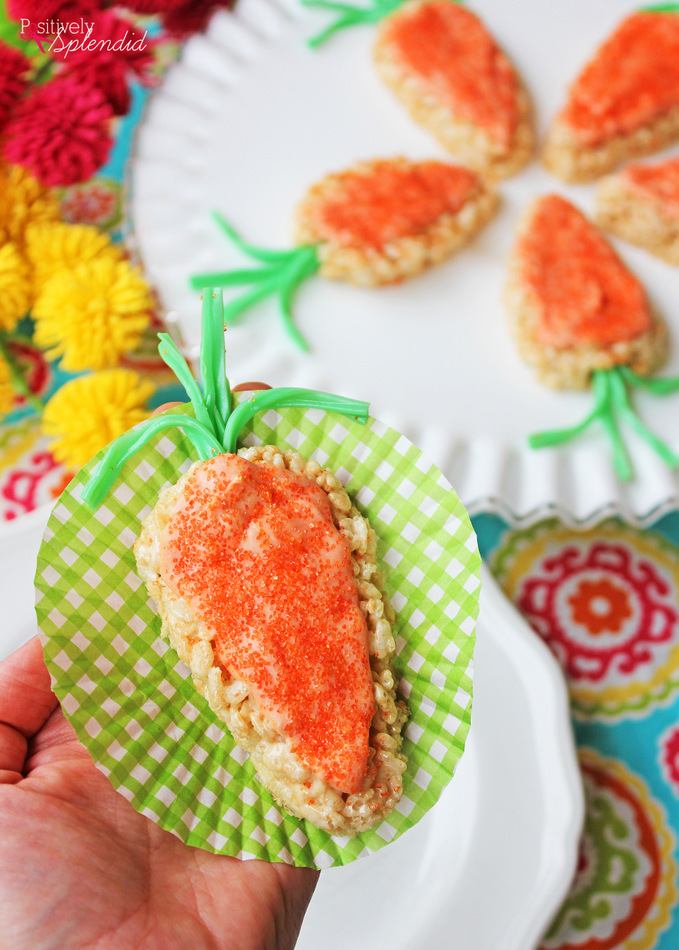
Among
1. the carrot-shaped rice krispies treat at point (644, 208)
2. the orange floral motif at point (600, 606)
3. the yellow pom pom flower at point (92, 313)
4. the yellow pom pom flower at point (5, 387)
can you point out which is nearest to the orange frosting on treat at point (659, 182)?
the carrot-shaped rice krispies treat at point (644, 208)

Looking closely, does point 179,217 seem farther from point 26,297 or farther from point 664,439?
point 664,439

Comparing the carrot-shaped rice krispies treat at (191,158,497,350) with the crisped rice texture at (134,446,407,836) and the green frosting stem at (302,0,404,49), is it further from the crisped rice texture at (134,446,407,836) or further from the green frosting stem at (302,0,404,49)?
the crisped rice texture at (134,446,407,836)

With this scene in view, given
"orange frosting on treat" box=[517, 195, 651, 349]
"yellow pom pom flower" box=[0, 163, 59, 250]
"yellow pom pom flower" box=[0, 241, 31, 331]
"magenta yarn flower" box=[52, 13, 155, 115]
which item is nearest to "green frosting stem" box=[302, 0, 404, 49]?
"magenta yarn flower" box=[52, 13, 155, 115]

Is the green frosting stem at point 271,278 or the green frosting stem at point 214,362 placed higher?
the green frosting stem at point 271,278

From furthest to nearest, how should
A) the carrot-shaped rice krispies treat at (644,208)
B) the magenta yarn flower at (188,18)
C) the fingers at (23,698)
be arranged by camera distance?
the magenta yarn flower at (188,18), the carrot-shaped rice krispies treat at (644,208), the fingers at (23,698)

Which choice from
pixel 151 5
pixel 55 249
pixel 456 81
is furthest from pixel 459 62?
pixel 55 249

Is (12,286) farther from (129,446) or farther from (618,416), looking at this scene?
(618,416)

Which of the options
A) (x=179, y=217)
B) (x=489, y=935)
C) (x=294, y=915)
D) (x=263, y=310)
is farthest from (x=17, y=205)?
(x=489, y=935)

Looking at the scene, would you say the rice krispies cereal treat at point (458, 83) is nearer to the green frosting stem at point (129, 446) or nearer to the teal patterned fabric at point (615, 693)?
the teal patterned fabric at point (615, 693)
